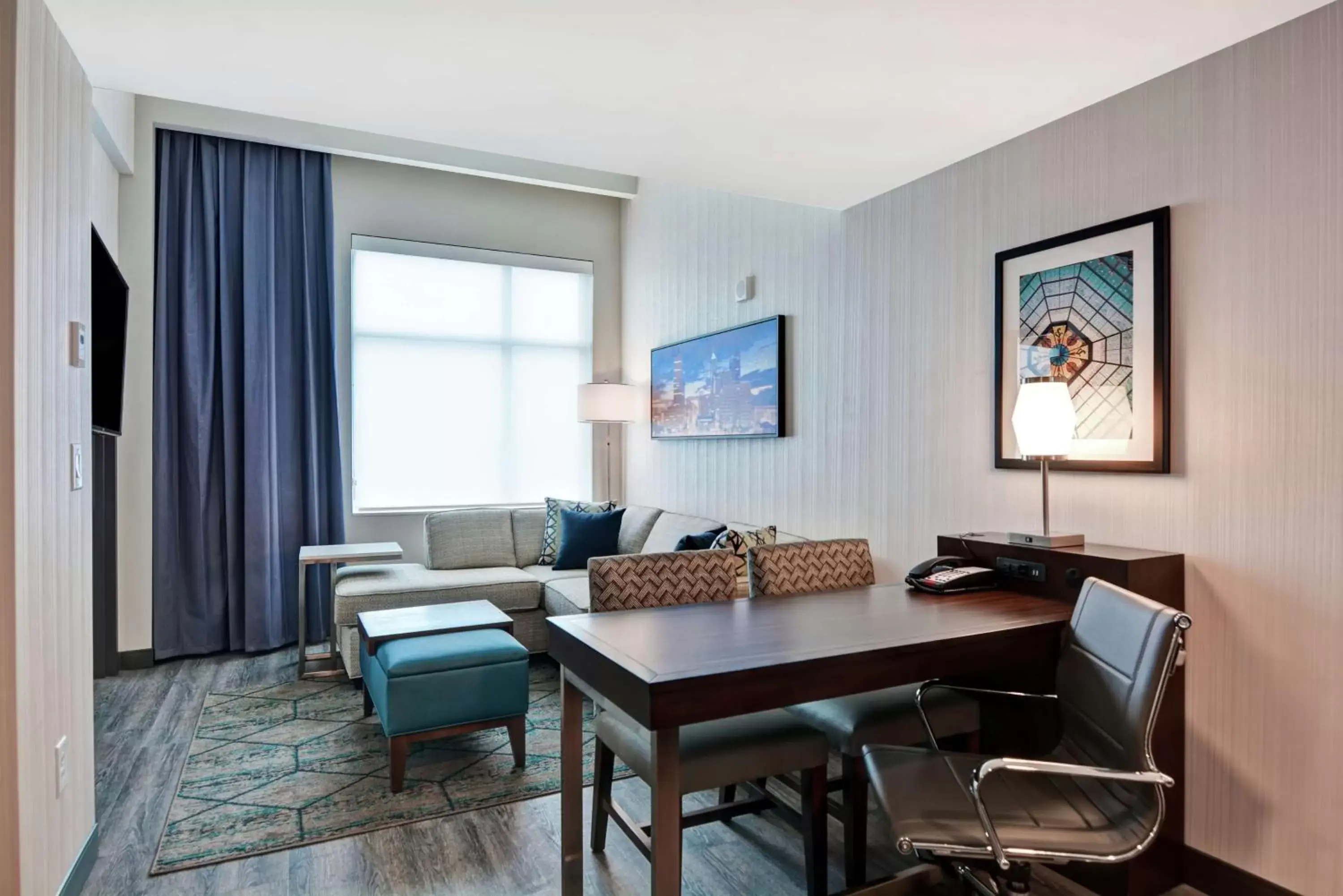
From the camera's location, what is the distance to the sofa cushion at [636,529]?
4852mm

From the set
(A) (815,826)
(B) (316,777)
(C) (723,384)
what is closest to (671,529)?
(C) (723,384)

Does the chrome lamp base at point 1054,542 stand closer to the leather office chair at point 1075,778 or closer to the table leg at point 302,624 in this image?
the leather office chair at point 1075,778

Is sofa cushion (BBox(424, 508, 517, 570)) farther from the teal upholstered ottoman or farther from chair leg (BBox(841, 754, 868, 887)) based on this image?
chair leg (BBox(841, 754, 868, 887))

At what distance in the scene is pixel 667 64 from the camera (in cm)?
207

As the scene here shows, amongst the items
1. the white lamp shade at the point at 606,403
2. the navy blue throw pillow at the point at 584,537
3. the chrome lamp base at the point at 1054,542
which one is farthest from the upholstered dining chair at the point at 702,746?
the white lamp shade at the point at 606,403

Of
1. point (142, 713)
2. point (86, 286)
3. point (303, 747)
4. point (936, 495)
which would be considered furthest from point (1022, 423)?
point (142, 713)

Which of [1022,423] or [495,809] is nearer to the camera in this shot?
[1022,423]

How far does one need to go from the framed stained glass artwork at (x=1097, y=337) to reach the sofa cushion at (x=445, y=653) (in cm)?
194

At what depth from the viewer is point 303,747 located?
3.16 meters

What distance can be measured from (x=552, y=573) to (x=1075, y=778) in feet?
11.1

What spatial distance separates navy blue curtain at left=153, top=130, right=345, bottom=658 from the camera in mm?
4535

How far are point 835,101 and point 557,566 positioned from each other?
3306mm

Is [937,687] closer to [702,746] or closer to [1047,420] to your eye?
[702,746]

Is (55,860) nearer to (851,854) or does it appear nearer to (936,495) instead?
(851,854)
